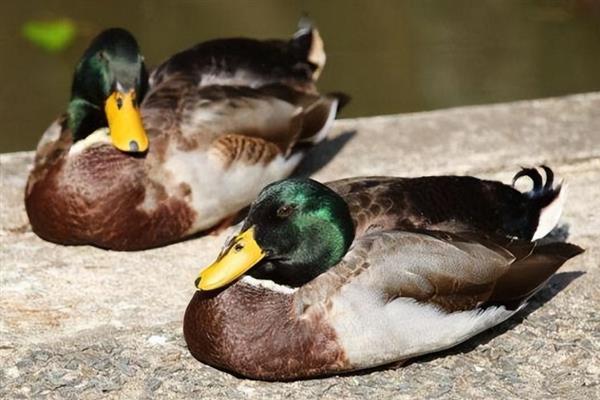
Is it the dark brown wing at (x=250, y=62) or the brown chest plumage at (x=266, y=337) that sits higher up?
the dark brown wing at (x=250, y=62)

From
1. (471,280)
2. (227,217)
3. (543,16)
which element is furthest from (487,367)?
(543,16)

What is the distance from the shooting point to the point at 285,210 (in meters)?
4.25

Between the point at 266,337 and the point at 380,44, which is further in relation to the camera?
the point at 380,44

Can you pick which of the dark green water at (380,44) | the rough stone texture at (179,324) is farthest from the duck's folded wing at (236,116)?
the dark green water at (380,44)

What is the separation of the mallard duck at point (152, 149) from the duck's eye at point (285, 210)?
3.90ft

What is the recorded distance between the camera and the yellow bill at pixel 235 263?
423cm

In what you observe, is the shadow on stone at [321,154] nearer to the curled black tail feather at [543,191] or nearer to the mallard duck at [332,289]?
the curled black tail feather at [543,191]

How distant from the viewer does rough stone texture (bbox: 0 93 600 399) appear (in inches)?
172

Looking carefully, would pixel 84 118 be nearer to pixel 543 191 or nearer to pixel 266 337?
pixel 266 337

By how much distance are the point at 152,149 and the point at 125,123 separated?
0.15m

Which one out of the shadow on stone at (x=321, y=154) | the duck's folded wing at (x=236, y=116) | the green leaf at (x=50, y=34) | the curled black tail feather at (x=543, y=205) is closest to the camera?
the curled black tail feather at (x=543, y=205)

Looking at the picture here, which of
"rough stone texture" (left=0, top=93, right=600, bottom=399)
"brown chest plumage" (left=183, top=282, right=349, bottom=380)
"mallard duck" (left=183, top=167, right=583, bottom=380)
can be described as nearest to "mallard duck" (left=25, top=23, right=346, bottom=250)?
"rough stone texture" (left=0, top=93, right=600, bottom=399)

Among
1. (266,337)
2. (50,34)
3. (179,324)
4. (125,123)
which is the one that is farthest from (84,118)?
(50,34)

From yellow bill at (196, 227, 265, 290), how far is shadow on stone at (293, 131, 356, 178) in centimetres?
184
